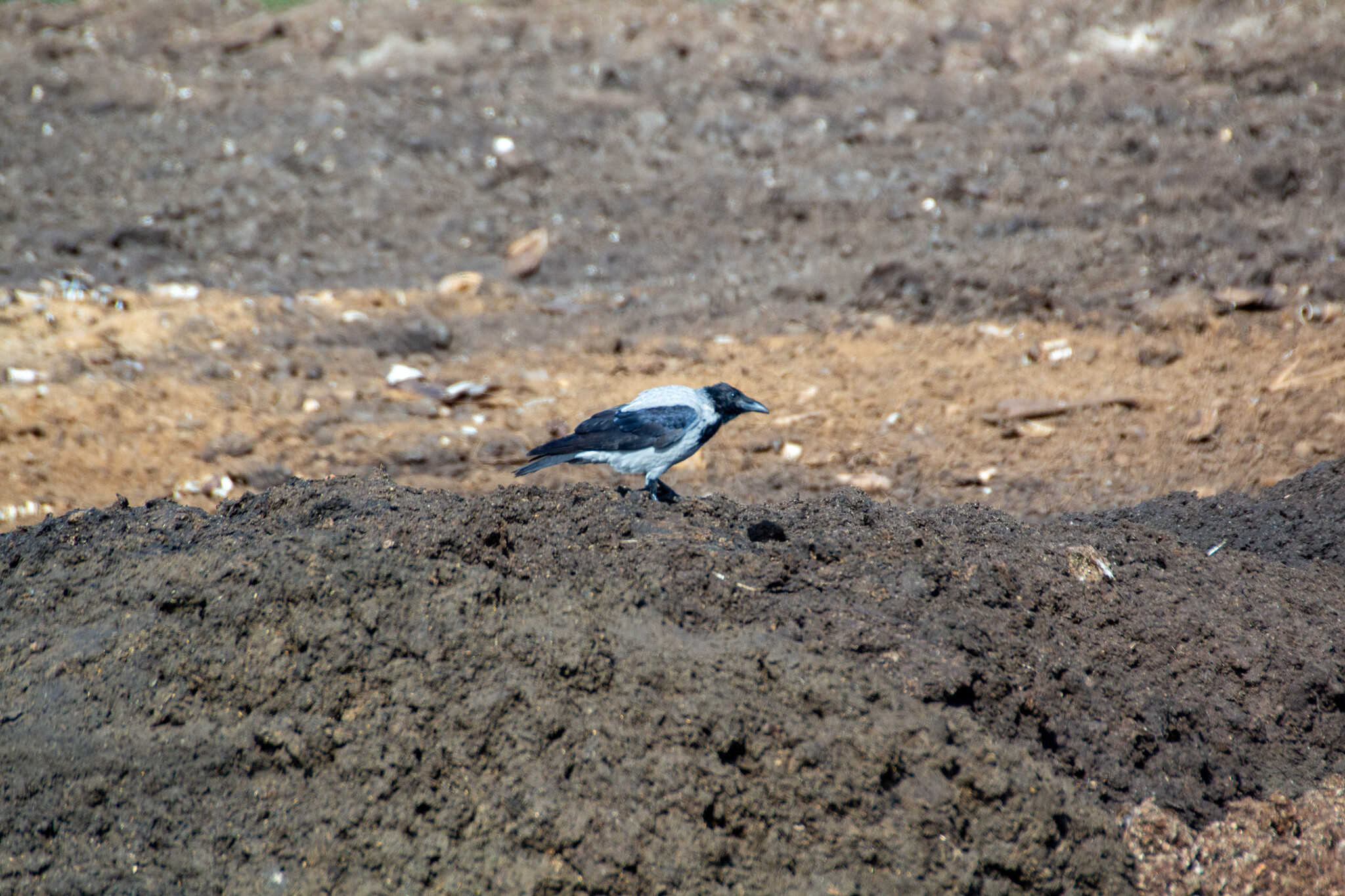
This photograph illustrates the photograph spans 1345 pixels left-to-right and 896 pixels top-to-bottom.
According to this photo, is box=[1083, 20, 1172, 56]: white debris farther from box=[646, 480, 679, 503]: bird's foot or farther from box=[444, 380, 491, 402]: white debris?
box=[646, 480, 679, 503]: bird's foot

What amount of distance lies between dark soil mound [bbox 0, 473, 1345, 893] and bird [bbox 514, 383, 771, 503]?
1.08m

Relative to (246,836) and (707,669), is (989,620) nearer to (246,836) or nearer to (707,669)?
(707,669)

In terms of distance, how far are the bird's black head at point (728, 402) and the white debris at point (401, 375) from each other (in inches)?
99.1

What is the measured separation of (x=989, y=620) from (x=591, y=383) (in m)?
3.93

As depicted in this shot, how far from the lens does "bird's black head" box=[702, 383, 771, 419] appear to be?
4953mm

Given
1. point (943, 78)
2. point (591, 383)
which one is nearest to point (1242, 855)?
point (591, 383)

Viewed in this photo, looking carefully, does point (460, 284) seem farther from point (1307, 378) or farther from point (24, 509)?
point (1307, 378)

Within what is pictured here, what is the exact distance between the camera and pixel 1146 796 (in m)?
2.88

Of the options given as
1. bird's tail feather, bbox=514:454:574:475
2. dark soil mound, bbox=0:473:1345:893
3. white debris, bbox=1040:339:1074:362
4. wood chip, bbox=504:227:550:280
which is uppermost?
dark soil mound, bbox=0:473:1345:893

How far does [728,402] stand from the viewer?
496 cm

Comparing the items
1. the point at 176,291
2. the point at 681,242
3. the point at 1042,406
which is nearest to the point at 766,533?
the point at 1042,406

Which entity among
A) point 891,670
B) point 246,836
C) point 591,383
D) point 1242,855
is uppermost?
point 891,670

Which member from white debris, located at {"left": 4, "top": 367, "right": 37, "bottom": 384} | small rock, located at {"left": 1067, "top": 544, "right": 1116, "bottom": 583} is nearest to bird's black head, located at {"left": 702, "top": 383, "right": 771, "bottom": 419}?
small rock, located at {"left": 1067, "top": 544, "right": 1116, "bottom": 583}

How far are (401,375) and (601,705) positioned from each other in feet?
14.4
